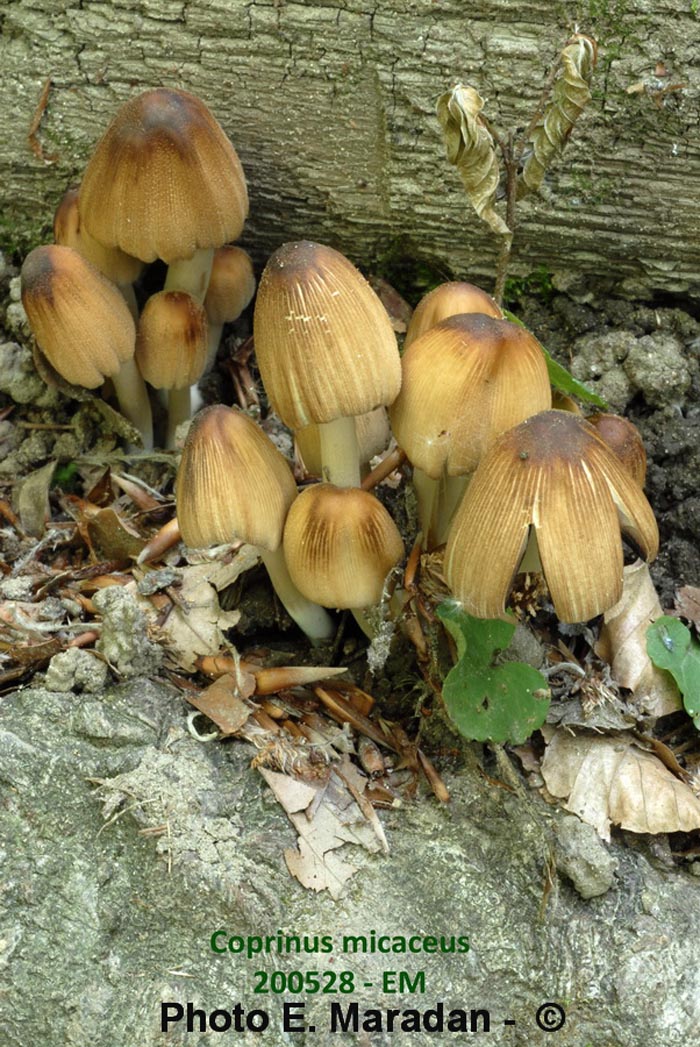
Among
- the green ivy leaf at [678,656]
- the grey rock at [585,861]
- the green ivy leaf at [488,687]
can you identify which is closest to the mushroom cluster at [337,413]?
the green ivy leaf at [488,687]

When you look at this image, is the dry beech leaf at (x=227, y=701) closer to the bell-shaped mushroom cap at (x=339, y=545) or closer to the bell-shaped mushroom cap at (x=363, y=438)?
the bell-shaped mushroom cap at (x=339, y=545)

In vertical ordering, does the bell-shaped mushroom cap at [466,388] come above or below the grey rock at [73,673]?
above

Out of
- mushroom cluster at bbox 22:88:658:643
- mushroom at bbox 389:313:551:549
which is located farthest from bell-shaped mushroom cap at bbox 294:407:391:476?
mushroom at bbox 389:313:551:549

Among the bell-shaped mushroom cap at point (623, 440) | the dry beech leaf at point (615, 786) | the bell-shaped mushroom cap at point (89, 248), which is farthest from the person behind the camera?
the bell-shaped mushroom cap at point (89, 248)

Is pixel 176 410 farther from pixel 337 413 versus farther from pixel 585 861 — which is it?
pixel 585 861

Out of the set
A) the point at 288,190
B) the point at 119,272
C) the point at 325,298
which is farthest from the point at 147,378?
the point at 325,298

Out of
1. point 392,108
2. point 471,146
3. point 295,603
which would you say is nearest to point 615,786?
point 295,603
